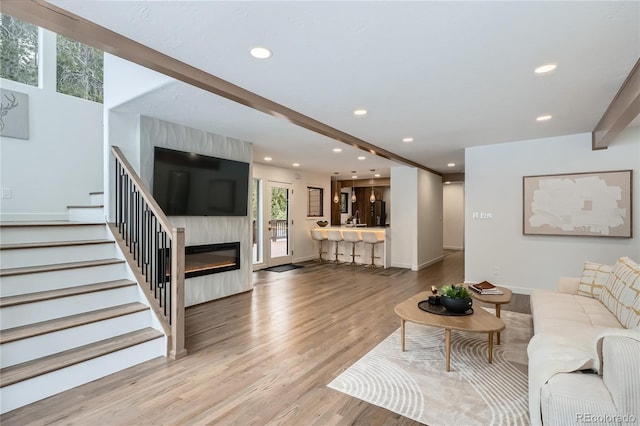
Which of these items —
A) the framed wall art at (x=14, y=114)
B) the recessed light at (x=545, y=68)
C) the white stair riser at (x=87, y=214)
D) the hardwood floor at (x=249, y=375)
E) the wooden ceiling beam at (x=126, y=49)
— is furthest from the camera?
the framed wall art at (x=14, y=114)

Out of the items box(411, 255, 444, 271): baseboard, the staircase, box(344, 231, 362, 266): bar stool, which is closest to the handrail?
the staircase

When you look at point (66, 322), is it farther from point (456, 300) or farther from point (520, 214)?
point (520, 214)

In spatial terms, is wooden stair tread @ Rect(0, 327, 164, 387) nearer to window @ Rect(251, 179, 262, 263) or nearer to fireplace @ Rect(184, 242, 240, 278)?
fireplace @ Rect(184, 242, 240, 278)

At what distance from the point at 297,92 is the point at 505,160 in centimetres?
418

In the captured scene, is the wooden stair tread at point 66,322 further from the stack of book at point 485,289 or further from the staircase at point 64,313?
the stack of book at point 485,289

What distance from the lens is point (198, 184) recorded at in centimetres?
445

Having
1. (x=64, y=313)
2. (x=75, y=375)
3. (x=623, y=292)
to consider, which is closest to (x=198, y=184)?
(x=64, y=313)

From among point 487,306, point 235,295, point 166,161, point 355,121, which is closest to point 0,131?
point 166,161

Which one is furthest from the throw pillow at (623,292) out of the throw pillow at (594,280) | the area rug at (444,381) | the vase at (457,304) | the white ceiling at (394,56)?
the white ceiling at (394,56)

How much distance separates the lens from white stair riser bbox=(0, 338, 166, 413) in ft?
6.97

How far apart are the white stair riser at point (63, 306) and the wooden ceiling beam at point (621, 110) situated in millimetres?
5021

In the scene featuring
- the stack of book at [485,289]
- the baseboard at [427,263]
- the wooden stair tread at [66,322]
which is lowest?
the baseboard at [427,263]

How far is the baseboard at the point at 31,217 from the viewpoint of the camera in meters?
4.03

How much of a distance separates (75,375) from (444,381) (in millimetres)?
2871
